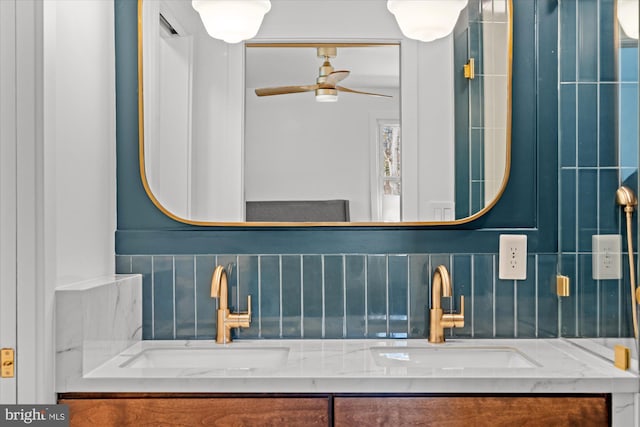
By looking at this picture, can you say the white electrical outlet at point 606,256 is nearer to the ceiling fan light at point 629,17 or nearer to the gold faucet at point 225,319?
the ceiling fan light at point 629,17

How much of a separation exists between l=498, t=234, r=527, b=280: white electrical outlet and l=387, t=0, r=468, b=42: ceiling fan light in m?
0.60

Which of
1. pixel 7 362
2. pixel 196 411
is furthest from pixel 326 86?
pixel 7 362

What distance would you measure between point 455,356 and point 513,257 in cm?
32

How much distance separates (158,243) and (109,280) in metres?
0.20

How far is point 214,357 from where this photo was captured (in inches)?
68.1

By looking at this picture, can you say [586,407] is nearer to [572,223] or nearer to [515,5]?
[572,223]

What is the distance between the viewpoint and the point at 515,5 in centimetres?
184

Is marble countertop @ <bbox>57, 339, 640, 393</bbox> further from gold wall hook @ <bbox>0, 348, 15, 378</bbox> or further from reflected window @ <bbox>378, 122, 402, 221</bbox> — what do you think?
reflected window @ <bbox>378, 122, 402, 221</bbox>

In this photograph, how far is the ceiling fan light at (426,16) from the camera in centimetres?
180

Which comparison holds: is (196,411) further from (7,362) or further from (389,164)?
(389,164)

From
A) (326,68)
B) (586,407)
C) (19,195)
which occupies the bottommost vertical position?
(586,407)

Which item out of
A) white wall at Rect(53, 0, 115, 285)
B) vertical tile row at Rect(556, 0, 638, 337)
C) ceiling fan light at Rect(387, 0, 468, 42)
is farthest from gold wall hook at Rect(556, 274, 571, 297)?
white wall at Rect(53, 0, 115, 285)

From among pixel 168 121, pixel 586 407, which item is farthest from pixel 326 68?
pixel 586 407

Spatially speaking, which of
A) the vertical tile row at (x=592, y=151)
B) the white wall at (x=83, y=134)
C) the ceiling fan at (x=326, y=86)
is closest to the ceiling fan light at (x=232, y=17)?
the ceiling fan at (x=326, y=86)
